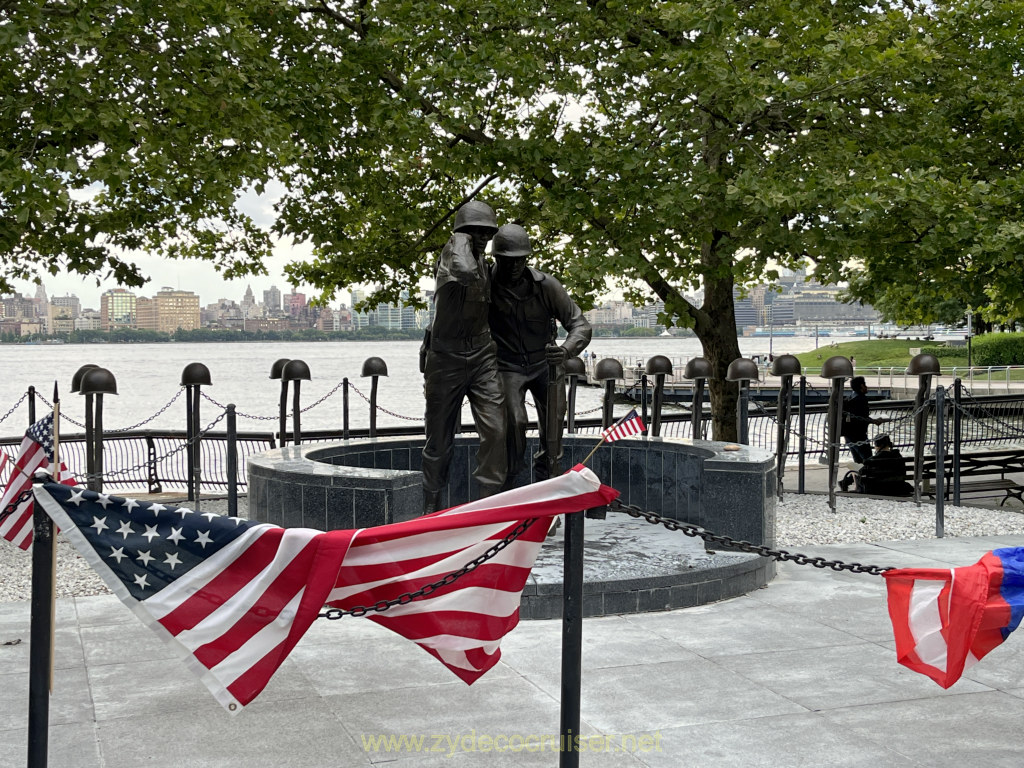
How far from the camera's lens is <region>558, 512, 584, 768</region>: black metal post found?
13.2 ft

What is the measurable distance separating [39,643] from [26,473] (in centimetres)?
203

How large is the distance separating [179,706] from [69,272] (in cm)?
999

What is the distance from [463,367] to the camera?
341 inches

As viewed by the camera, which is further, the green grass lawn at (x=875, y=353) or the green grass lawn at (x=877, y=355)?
the green grass lawn at (x=875, y=353)

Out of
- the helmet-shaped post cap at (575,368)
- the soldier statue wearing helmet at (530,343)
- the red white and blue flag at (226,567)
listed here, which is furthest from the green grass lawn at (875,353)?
the red white and blue flag at (226,567)

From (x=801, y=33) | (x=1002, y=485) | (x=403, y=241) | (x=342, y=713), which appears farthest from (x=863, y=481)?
(x=342, y=713)

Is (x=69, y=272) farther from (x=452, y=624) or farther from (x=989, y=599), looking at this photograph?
(x=989, y=599)

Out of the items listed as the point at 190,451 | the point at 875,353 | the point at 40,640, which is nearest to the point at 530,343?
the point at 40,640

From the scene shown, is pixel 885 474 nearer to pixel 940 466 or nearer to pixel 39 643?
pixel 940 466

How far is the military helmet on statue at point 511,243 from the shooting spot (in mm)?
8547

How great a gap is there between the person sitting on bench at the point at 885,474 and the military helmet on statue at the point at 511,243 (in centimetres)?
846

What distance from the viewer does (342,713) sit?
560 centimetres

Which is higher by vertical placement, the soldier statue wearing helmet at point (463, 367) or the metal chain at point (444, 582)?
the soldier statue wearing helmet at point (463, 367)

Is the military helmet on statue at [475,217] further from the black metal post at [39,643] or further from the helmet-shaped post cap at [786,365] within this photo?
the helmet-shaped post cap at [786,365]
